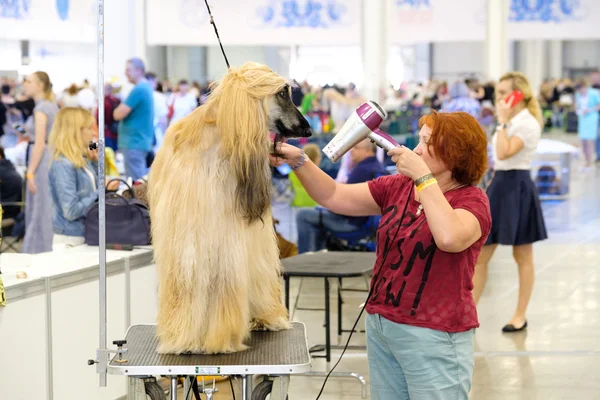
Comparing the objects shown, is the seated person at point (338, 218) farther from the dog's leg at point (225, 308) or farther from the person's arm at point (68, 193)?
the dog's leg at point (225, 308)

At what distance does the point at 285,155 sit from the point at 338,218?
4021 millimetres

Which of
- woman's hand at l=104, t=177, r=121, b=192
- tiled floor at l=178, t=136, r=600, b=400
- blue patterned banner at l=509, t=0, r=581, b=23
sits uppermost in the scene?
blue patterned banner at l=509, t=0, r=581, b=23

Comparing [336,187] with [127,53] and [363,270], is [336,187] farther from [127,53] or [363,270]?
[127,53]

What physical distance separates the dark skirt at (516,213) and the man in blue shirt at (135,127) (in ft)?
12.0

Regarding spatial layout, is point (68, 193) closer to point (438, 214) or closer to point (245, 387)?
point (245, 387)

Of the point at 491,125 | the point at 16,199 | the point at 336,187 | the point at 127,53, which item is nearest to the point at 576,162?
the point at 491,125

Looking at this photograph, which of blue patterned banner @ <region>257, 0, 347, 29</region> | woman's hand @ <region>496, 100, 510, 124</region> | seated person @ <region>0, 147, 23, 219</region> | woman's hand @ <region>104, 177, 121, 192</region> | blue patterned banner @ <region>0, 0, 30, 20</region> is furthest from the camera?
blue patterned banner @ <region>257, 0, 347, 29</region>

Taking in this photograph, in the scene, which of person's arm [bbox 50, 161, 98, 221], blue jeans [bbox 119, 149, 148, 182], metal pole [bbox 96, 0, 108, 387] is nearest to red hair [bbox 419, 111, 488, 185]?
metal pole [bbox 96, 0, 108, 387]

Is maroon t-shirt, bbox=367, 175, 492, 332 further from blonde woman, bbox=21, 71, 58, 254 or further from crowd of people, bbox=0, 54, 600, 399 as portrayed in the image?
blonde woman, bbox=21, 71, 58, 254

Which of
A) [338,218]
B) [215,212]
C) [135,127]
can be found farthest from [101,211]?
[135,127]

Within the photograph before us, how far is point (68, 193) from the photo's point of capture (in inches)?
207

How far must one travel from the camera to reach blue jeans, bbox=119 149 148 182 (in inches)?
319

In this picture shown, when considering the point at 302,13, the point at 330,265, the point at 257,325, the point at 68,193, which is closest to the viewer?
the point at 257,325

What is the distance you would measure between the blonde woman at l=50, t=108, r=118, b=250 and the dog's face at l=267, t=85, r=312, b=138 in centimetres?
274
